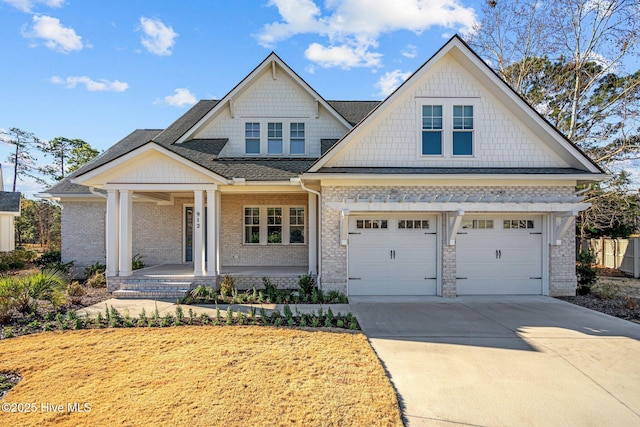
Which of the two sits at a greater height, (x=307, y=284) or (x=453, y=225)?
(x=453, y=225)

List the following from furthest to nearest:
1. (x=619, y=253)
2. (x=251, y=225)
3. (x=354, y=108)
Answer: (x=354, y=108)
(x=619, y=253)
(x=251, y=225)

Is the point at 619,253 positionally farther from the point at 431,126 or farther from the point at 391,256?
the point at 391,256

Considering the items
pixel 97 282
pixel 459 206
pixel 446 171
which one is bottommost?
pixel 97 282

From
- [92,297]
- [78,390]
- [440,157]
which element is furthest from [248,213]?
[78,390]

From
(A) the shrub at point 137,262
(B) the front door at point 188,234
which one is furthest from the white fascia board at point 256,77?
(A) the shrub at point 137,262

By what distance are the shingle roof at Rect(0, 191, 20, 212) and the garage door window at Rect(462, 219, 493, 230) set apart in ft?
91.1

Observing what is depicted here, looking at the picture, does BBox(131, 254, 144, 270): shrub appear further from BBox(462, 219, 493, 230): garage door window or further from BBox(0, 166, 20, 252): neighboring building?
BBox(0, 166, 20, 252): neighboring building

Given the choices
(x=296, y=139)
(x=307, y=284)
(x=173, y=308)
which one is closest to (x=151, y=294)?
(x=173, y=308)

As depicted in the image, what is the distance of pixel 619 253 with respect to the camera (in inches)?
631

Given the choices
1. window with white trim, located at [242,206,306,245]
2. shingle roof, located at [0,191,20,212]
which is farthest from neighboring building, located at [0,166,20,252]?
window with white trim, located at [242,206,306,245]

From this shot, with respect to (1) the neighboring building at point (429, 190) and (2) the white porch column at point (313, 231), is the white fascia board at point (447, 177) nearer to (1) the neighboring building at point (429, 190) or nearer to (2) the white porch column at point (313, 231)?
(1) the neighboring building at point (429, 190)

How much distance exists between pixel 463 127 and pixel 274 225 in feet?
24.5

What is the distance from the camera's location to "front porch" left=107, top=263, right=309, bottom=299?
33.0ft

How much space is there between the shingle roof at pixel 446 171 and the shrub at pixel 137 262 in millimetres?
7953
